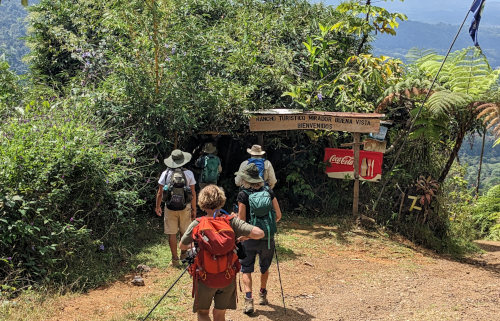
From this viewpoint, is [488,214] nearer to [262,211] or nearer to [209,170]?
[209,170]

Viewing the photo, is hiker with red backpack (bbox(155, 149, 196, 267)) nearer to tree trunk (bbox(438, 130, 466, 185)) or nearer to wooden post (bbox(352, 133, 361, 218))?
wooden post (bbox(352, 133, 361, 218))

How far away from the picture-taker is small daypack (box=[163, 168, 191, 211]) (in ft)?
22.7

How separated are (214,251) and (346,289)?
315 centimetres

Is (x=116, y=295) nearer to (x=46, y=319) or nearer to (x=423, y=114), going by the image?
(x=46, y=319)

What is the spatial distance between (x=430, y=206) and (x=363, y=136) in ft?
6.27

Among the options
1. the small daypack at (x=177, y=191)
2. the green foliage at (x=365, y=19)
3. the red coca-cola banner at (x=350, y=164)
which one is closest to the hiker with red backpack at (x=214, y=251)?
the small daypack at (x=177, y=191)

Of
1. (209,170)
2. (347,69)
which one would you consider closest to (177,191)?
(209,170)

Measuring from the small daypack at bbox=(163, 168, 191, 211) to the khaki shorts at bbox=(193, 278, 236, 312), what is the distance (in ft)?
8.39

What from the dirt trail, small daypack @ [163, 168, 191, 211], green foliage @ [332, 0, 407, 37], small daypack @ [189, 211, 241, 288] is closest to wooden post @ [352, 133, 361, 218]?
the dirt trail

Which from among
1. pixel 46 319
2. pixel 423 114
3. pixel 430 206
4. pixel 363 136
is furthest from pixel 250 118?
pixel 46 319

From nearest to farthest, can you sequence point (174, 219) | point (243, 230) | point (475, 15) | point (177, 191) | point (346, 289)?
point (243, 230) → point (346, 289) → point (177, 191) → point (174, 219) → point (475, 15)

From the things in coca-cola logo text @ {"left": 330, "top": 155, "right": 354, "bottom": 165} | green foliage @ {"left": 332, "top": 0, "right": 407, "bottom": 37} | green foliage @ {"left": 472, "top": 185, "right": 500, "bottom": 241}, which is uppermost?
green foliage @ {"left": 332, "top": 0, "right": 407, "bottom": 37}

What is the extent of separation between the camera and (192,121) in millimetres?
8766

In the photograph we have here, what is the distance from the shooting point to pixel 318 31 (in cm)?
1232
